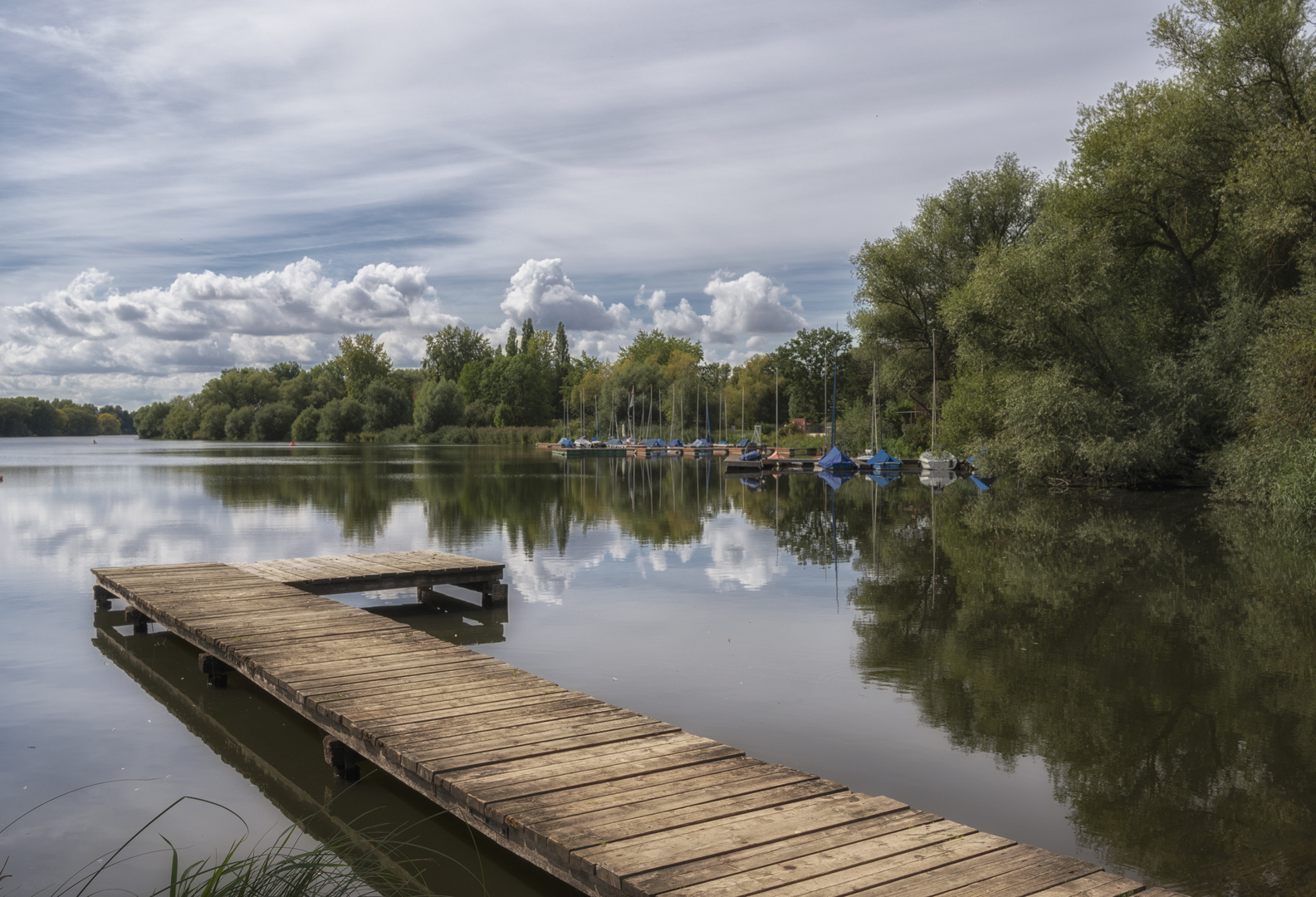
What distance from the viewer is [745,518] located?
2314 centimetres

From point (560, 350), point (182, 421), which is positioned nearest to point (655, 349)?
point (560, 350)

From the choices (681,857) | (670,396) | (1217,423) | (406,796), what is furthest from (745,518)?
(670,396)

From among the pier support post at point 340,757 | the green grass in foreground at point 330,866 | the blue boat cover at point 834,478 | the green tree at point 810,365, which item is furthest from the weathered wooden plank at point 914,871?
the green tree at point 810,365

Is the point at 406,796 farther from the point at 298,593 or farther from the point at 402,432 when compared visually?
the point at 402,432

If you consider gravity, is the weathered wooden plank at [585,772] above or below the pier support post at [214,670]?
above

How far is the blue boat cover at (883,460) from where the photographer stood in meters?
45.7

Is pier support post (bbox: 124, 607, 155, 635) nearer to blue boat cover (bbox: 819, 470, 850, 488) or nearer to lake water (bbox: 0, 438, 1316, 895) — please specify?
lake water (bbox: 0, 438, 1316, 895)

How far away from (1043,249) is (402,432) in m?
80.9

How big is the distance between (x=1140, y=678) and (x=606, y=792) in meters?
5.84

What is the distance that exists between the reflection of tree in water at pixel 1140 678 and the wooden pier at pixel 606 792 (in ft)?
5.39

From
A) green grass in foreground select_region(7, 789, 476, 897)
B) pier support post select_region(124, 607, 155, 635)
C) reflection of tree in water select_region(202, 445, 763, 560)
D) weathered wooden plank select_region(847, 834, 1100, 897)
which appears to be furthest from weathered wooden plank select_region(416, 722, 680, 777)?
reflection of tree in water select_region(202, 445, 763, 560)

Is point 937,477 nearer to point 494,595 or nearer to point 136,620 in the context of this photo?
point 494,595

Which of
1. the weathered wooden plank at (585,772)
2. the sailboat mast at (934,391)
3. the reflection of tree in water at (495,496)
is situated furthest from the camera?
the sailboat mast at (934,391)

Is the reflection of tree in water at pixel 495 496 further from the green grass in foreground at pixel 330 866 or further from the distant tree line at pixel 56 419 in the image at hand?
the distant tree line at pixel 56 419
